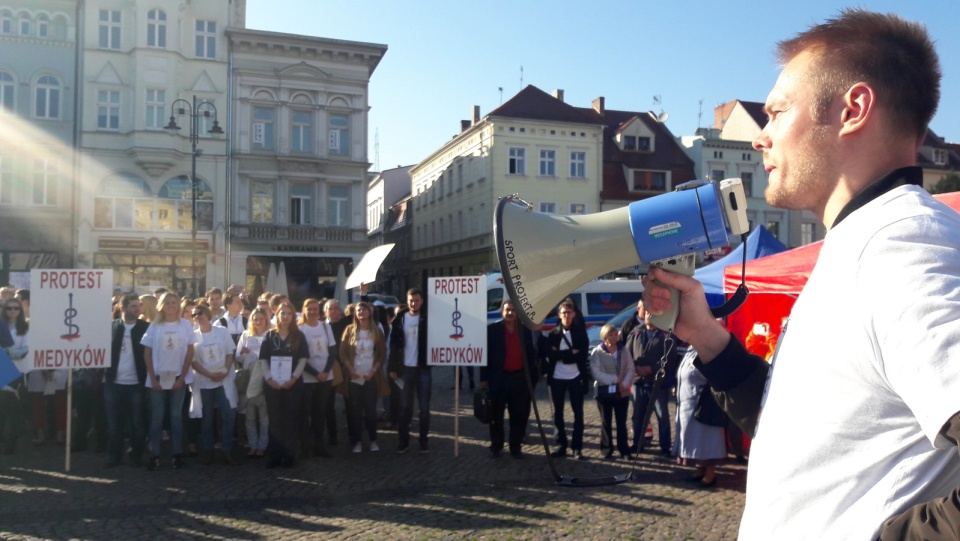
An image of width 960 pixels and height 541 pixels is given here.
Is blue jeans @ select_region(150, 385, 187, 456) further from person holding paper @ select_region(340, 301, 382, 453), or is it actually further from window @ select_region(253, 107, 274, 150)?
window @ select_region(253, 107, 274, 150)

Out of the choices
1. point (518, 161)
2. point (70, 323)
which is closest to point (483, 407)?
point (70, 323)

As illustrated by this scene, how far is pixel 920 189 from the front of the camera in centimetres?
126

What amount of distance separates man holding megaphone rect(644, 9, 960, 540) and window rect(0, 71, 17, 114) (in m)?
33.6

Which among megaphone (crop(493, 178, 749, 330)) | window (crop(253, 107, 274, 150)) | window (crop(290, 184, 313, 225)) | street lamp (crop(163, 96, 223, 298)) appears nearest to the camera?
megaphone (crop(493, 178, 749, 330))

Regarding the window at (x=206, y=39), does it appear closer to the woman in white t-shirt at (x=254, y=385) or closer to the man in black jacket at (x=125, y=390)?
the woman in white t-shirt at (x=254, y=385)

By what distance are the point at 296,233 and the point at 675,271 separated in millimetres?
31646

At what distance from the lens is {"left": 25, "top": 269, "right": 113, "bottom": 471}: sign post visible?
8.36m

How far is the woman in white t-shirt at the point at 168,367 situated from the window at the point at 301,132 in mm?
24668

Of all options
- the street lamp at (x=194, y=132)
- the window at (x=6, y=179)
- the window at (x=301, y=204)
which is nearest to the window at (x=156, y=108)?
the street lamp at (x=194, y=132)

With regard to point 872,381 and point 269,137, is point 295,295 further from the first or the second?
point 872,381

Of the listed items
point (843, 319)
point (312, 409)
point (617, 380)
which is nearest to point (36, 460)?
point (312, 409)

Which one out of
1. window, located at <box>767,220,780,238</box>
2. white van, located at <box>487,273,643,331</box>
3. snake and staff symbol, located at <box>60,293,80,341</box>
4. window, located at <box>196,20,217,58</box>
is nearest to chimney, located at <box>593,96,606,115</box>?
window, located at <box>767,220,780,238</box>

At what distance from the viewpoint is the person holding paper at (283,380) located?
28.7 feet

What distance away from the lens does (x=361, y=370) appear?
9.66 meters
